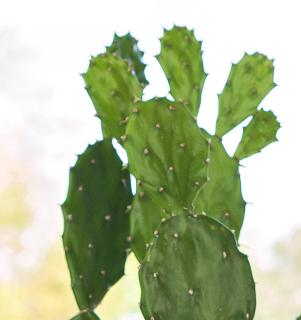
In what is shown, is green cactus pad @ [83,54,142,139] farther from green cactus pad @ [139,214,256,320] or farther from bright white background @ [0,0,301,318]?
bright white background @ [0,0,301,318]

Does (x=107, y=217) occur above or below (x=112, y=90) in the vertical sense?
below

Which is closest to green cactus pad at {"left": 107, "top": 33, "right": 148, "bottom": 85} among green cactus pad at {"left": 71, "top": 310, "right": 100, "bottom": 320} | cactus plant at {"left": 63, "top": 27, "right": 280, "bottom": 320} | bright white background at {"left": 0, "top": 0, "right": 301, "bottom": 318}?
cactus plant at {"left": 63, "top": 27, "right": 280, "bottom": 320}

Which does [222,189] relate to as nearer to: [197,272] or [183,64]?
[197,272]

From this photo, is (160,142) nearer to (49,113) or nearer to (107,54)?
(107,54)

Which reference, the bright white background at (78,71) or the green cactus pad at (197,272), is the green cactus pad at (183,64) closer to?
the green cactus pad at (197,272)

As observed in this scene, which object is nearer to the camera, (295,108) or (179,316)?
(179,316)

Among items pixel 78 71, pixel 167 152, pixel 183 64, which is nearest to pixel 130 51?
pixel 183 64

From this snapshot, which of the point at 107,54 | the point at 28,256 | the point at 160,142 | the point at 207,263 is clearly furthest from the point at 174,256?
the point at 28,256
